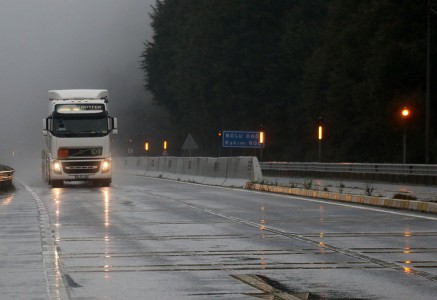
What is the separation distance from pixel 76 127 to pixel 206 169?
675 centimetres

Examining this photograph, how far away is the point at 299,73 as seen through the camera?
95375 mm

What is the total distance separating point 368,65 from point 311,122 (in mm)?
11330

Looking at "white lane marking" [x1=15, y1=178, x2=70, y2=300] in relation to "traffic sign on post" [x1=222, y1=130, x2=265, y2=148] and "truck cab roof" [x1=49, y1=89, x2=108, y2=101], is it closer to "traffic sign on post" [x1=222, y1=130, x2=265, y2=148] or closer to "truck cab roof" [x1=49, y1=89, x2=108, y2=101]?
"truck cab roof" [x1=49, y1=89, x2=108, y2=101]

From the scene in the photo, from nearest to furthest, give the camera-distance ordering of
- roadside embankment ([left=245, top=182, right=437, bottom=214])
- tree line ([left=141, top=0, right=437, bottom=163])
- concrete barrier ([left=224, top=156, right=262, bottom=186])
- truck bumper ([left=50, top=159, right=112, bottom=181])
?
roadside embankment ([left=245, top=182, right=437, bottom=214])
concrete barrier ([left=224, top=156, right=262, bottom=186])
truck bumper ([left=50, top=159, right=112, bottom=181])
tree line ([left=141, top=0, right=437, bottom=163])

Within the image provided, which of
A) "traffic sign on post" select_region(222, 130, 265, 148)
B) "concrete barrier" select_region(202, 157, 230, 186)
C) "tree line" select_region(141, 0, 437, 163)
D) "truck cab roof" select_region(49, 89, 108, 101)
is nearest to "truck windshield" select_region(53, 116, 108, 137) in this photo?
"truck cab roof" select_region(49, 89, 108, 101)

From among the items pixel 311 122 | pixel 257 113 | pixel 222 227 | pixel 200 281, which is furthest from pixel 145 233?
pixel 257 113

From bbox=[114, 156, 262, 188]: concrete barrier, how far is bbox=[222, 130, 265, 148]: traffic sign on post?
20.9 feet

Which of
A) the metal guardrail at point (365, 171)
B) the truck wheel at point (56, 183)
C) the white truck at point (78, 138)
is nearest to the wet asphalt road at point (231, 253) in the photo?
the white truck at point (78, 138)

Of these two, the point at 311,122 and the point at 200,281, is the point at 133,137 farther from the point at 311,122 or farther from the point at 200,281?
the point at 200,281

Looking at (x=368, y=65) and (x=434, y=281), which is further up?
(x=368, y=65)

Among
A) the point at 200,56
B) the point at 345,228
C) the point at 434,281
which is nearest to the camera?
the point at 434,281

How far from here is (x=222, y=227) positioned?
19578 mm

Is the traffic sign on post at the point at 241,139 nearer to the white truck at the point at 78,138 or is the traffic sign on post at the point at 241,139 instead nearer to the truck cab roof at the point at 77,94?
the truck cab roof at the point at 77,94

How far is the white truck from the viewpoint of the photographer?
41844mm
